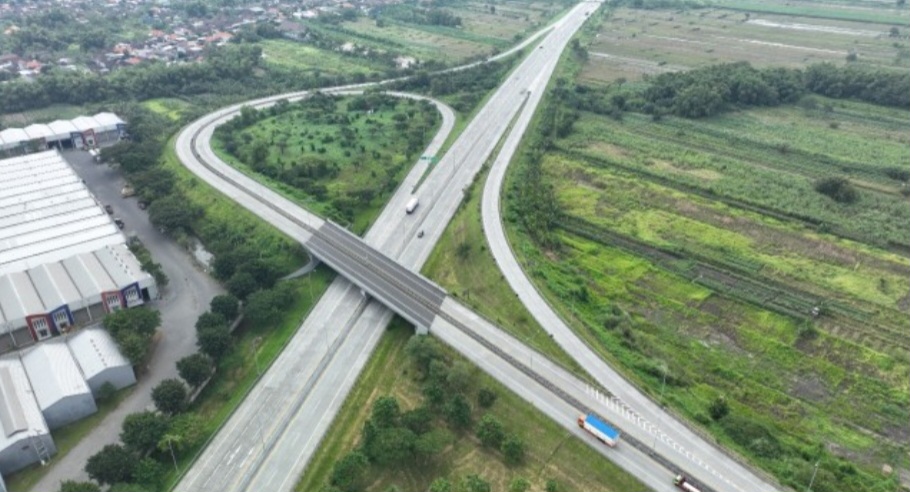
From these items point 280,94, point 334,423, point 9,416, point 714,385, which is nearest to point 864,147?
point 714,385

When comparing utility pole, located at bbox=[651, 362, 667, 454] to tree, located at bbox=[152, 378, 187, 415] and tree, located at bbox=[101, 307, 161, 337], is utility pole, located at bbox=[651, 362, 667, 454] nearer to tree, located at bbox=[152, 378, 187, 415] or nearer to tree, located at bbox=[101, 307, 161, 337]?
tree, located at bbox=[152, 378, 187, 415]

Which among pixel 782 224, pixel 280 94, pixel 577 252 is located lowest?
pixel 280 94

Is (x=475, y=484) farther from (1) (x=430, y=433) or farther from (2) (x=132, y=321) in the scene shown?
(2) (x=132, y=321)

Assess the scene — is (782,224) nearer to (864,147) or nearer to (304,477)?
(864,147)

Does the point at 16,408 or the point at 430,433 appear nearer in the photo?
the point at 430,433

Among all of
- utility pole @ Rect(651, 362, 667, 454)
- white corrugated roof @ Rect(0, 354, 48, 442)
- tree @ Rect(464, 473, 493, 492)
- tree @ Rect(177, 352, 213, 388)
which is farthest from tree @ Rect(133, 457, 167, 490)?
utility pole @ Rect(651, 362, 667, 454)

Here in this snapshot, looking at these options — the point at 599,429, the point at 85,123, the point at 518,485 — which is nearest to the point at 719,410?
the point at 599,429
